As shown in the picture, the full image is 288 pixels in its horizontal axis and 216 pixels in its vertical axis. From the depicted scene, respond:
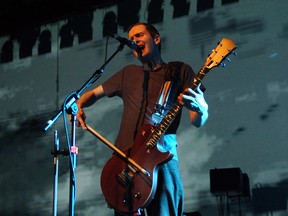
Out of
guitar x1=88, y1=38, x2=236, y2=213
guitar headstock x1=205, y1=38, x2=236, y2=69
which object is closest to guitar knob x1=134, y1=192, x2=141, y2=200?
guitar x1=88, y1=38, x2=236, y2=213

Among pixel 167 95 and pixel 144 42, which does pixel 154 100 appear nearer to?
pixel 167 95

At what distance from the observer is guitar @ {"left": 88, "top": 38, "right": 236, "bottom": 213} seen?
9.46 feet

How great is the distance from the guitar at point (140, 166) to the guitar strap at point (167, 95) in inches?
2.7

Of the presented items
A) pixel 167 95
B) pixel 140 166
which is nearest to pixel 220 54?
pixel 167 95

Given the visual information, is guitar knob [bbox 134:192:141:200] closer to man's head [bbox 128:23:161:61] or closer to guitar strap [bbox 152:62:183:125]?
guitar strap [bbox 152:62:183:125]

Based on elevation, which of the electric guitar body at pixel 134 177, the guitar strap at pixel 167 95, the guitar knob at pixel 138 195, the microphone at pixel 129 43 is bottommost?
the guitar knob at pixel 138 195

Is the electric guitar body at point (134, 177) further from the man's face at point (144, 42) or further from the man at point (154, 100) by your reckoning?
the man's face at point (144, 42)

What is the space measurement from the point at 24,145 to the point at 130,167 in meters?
3.11

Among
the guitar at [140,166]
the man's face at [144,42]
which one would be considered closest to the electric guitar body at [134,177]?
the guitar at [140,166]

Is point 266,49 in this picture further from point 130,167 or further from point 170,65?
point 130,167

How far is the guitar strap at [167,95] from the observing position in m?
3.01

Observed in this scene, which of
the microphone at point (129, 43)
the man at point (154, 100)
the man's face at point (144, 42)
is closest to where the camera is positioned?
the man at point (154, 100)

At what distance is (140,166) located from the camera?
9.62 ft

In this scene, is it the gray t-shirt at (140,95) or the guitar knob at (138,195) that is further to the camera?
the gray t-shirt at (140,95)
